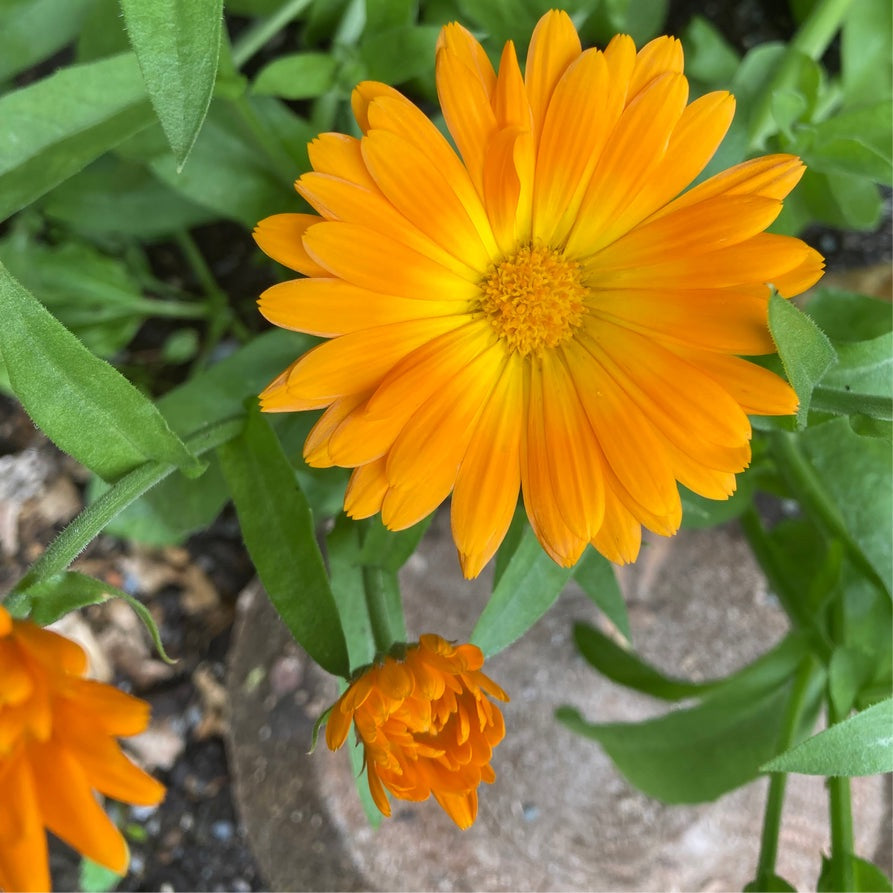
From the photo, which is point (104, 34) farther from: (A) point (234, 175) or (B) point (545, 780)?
(B) point (545, 780)

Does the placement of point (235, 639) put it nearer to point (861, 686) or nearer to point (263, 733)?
point (263, 733)

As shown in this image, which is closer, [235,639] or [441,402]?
[441,402]

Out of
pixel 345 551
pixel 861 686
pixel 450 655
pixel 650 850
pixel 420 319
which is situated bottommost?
pixel 650 850

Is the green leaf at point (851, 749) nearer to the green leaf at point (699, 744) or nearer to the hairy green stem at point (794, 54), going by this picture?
the green leaf at point (699, 744)

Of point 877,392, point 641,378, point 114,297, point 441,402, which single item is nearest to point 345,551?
point 441,402

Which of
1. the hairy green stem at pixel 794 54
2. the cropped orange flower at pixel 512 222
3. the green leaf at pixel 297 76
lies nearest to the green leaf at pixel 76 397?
the cropped orange flower at pixel 512 222

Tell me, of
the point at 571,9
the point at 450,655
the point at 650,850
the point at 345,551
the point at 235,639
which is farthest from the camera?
the point at 235,639

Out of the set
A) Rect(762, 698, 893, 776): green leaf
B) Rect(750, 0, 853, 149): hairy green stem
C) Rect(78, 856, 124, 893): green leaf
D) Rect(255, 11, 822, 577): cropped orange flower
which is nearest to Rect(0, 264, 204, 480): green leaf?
Rect(255, 11, 822, 577): cropped orange flower
